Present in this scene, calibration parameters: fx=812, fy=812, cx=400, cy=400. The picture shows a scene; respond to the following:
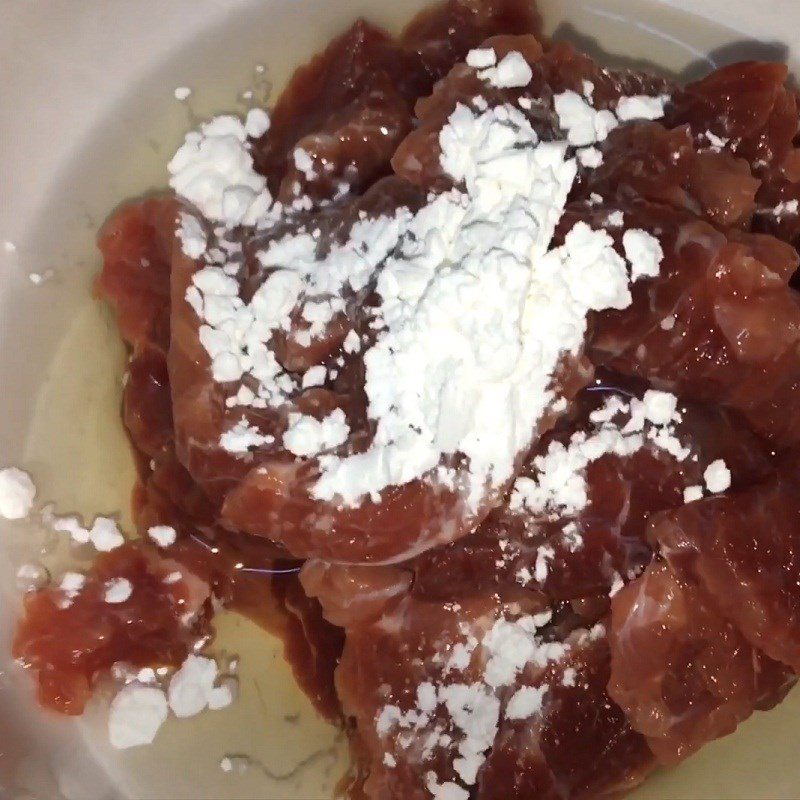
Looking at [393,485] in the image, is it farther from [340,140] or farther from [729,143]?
[729,143]

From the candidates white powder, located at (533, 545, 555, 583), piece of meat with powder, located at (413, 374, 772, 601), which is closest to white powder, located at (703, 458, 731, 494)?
piece of meat with powder, located at (413, 374, 772, 601)

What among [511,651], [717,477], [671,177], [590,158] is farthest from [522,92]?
[511,651]

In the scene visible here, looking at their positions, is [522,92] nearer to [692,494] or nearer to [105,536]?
[692,494]

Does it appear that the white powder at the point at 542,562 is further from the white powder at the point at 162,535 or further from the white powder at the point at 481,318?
the white powder at the point at 162,535

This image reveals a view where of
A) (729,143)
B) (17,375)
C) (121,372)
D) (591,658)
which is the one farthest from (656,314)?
(17,375)

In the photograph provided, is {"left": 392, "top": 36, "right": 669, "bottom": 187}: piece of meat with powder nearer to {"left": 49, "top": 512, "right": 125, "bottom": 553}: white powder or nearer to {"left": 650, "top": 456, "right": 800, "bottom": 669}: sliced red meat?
{"left": 650, "top": 456, "right": 800, "bottom": 669}: sliced red meat

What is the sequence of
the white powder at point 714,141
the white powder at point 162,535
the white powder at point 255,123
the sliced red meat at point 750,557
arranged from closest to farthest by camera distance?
1. the sliced red meat at point 750,557
2. the white powder at point 714,141
3. the white powder at point 162,535
4. the white powder at point 255,123

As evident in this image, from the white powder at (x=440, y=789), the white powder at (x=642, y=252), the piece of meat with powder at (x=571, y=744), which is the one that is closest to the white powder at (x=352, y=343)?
the white powder at (x=642, y=252)
